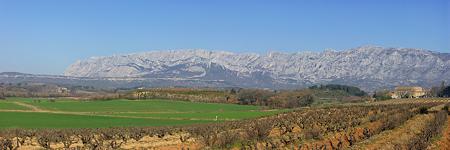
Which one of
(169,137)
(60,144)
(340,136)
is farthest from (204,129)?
(340,136)

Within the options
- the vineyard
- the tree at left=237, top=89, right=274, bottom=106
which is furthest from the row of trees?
the vineyard

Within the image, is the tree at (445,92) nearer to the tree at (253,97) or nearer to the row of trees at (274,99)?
the row of trees at (274,99)

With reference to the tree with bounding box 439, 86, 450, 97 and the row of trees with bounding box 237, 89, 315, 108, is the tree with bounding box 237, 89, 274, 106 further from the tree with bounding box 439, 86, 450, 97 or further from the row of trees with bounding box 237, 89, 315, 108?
the tree with bounding box 439, 86, 450, 97

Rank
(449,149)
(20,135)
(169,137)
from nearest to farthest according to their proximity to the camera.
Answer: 1. (449,149)
2. (20,135)
3. (169,137)

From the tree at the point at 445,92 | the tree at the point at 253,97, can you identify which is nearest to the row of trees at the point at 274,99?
the tree at the point at 253,97

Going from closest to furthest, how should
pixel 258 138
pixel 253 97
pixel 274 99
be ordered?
1. pixel 258 138
2. pixel 274 99
3. pixel 253 97

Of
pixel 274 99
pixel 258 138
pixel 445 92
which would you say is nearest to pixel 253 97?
pixel 274 99

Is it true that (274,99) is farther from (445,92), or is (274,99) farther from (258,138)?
(258,138)

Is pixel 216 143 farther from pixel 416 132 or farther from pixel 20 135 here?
pixel 20 135

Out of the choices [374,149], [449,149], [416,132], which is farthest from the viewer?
[416,132]

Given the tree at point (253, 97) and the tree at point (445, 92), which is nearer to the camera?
the tree at point (253, 97)

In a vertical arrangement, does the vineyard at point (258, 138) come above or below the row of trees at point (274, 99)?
above

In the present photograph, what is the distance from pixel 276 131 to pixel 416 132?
576 inches

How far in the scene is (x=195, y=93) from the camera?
145 m
